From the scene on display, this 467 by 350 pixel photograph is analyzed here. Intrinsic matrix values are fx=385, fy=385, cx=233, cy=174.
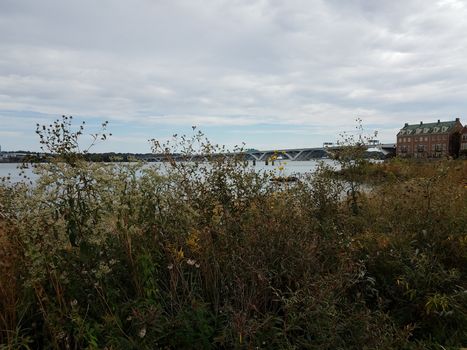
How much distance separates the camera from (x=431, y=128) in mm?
81750

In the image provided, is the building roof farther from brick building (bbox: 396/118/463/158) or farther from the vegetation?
the vegetation

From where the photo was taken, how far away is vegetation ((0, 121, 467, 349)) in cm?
240

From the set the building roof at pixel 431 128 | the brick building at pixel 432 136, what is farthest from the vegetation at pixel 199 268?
the building roof at pixel 431 128

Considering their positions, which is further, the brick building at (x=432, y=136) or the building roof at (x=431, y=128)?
the building roof at (x=431, y=128)

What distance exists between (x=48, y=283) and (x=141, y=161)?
3.98ft

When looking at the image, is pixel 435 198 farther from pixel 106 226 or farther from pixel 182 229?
pixel 106 226

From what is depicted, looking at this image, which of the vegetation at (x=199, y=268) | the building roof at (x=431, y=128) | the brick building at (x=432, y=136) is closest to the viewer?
the vegetation at (x=199, y=268)

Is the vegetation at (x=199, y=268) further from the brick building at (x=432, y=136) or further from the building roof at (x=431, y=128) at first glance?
the building roof at (x=431, y=128)

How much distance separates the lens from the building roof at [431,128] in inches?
3113

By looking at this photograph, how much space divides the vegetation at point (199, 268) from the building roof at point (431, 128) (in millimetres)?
85528

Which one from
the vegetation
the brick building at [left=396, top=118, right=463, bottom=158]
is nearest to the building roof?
the brick building at [left=396, top=118, right=463, bottom=158]

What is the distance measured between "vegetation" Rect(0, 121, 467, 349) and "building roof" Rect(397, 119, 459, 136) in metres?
85.5

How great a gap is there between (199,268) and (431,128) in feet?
295

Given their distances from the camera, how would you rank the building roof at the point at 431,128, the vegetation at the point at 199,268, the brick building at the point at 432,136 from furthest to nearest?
the building roof at the point at 431,128, the brick building at the point at 432,136, the vegetation at the point at 199,268
